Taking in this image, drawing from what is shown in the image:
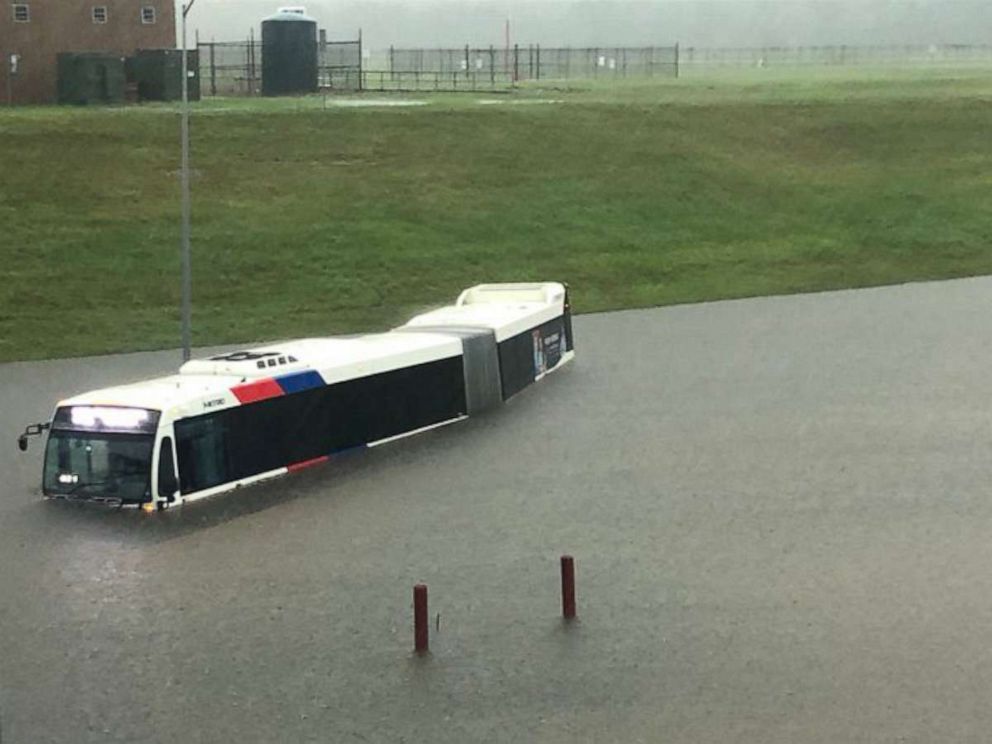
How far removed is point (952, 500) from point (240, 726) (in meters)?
10.4

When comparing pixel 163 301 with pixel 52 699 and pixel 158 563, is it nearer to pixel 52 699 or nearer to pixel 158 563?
pixel 158 563

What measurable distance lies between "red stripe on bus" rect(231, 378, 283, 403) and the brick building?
1778 inches

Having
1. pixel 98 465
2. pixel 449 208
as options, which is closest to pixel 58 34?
pixel 449 208

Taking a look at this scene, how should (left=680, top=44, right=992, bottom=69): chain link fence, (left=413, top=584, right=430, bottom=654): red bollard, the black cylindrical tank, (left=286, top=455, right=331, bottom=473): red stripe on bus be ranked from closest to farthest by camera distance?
(left=413, top=584, right=430, bottom=654): red bollard → (left=286, top=455, right=331, bottom=473): red stripe on bus → the black cylindrical tank → (left=680, top=44, right=992, bottom=69): chain link fence

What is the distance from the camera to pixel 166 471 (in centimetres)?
1997

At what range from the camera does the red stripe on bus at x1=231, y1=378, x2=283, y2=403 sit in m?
20.9

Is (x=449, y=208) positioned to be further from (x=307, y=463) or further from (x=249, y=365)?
(x=249, y=365)

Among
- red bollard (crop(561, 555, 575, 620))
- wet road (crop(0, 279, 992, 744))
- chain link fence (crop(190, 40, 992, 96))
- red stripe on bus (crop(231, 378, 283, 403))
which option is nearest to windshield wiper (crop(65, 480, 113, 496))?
wet road (crop(0, 279, 992, 744))

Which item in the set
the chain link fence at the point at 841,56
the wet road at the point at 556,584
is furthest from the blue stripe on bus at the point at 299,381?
the chain link fence at the point at 841,56

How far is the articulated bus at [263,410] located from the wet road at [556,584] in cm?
36

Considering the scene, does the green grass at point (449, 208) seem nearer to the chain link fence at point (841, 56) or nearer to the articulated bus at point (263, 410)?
the articulated bus at point (263, 410)

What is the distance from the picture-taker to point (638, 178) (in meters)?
52.9

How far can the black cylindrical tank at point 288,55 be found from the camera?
68562mm

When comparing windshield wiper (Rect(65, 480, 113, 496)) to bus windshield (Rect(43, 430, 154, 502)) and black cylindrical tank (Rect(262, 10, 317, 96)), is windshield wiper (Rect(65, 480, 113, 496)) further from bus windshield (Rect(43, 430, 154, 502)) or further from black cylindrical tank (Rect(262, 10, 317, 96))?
black cylindrical tank (Rect(262, 10, 317, 96))
